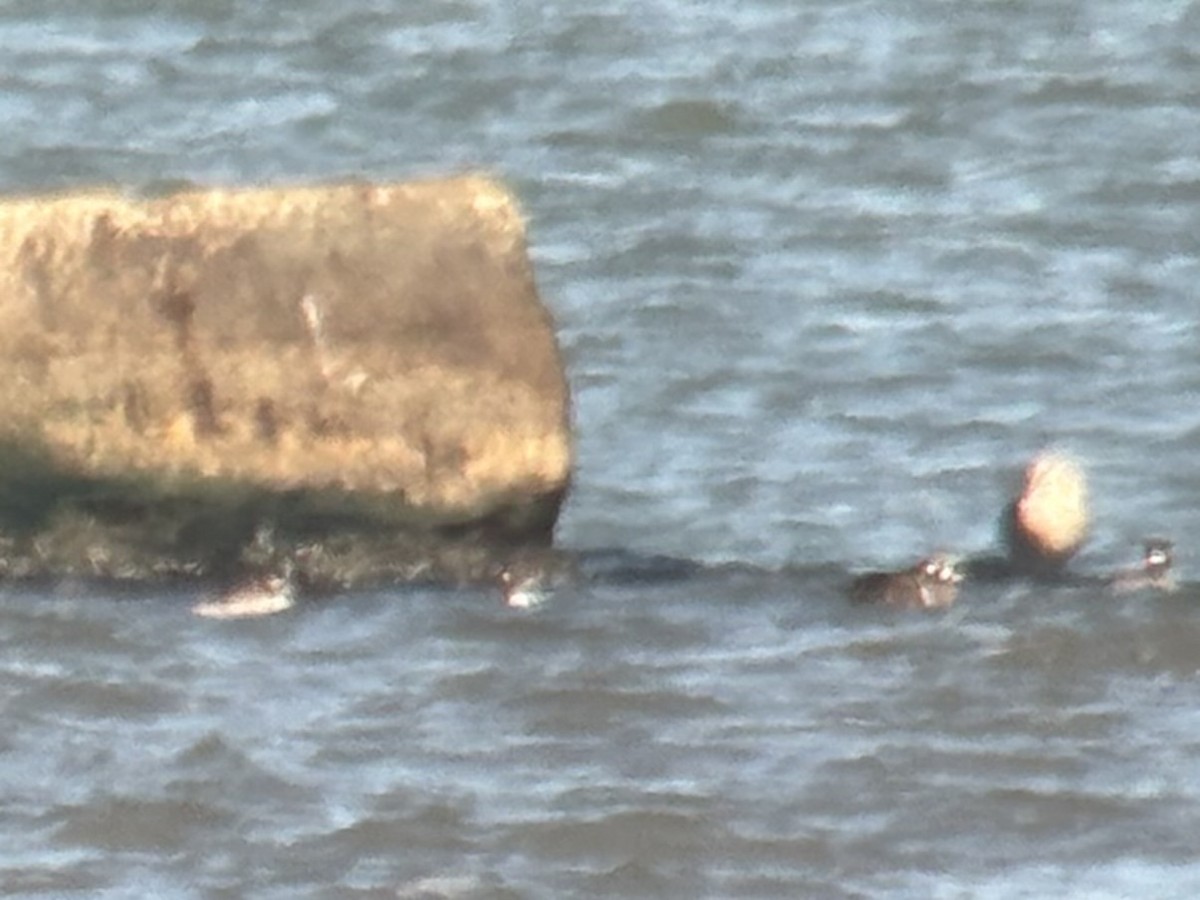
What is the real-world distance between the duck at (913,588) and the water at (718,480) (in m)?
Answer: 0.11

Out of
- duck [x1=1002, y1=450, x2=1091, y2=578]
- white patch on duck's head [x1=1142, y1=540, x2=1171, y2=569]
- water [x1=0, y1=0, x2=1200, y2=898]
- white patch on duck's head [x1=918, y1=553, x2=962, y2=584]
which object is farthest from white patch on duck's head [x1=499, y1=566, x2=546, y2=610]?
white patch on duck's head [x1=1142, y1=540, x2=1171, y2=569]

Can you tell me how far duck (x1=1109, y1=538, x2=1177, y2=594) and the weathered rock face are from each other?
4.94 ft

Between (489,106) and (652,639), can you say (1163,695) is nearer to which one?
(652,639)

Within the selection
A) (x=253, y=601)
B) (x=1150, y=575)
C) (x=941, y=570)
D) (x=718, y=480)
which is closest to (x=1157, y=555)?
(x=1150, y=575)

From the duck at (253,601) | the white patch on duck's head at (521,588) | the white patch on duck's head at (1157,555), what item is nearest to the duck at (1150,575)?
the white patch on duck's head at (1157,555)

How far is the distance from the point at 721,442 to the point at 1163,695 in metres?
2.57

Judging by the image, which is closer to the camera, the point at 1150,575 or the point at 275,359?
the point at 275,359

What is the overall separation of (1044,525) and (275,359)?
2108mm

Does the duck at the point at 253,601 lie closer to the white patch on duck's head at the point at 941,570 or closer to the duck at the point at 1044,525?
the white patch on duck's head at the point at 941,570

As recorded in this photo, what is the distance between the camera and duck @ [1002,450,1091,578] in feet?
30.9

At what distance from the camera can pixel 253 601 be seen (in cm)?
902

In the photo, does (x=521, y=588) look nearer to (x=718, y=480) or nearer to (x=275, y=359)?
(x=275, y=359)

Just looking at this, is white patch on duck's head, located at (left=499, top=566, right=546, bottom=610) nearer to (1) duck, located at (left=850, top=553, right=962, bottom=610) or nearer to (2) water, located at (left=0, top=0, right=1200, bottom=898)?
(2) water, located at (left=0, top=0, right=1200, bottom=898)

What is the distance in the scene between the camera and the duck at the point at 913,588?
915 cm
